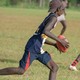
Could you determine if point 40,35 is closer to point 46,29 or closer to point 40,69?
point 46,29

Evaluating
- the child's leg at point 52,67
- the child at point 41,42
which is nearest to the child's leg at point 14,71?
the child at point 41,42

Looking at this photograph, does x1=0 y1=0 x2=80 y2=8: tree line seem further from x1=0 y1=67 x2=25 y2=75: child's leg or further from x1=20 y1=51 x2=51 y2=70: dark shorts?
x1=20 y1=51 x2=51 y2=70: dark shorts

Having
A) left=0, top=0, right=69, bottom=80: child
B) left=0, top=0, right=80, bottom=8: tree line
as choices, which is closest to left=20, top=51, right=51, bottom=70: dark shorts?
left=0, top=0, right=69, bottom=80: child

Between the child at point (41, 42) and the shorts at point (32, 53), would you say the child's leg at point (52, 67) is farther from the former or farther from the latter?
the shorts at point (32, 53)

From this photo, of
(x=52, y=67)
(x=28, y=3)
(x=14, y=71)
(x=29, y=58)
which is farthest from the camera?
(x=28, y=3)

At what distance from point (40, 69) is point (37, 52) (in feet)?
9.09

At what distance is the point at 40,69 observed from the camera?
10.4 metres

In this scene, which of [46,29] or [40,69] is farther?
[40,69]

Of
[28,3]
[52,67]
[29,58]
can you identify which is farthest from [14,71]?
[28,3]

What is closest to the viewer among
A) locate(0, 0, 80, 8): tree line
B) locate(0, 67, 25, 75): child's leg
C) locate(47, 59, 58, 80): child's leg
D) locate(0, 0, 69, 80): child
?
locate(0, 0, 69, 80): child

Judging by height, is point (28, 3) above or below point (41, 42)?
below

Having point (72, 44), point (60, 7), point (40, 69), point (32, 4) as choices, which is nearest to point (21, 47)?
point (72, 44)

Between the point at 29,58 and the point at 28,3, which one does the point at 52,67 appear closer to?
the point at 29,58

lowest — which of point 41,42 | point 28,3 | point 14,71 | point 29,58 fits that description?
point 28,3
